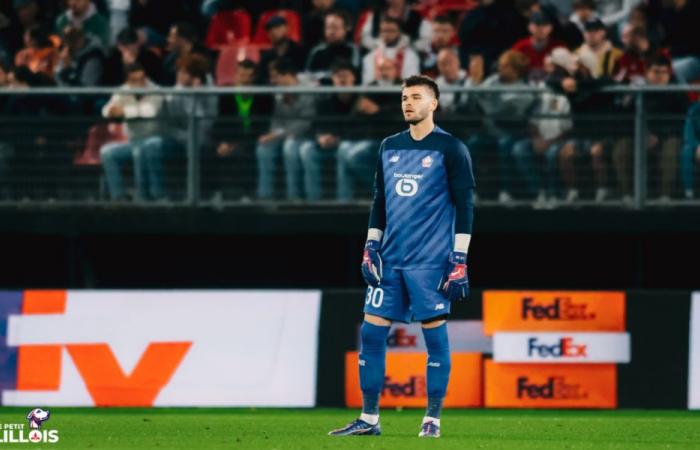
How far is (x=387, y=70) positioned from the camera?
16.0 metres

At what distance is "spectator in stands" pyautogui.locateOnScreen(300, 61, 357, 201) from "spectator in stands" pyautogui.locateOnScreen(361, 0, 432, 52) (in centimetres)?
93

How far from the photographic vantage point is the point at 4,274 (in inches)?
723

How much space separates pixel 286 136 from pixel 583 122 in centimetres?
272

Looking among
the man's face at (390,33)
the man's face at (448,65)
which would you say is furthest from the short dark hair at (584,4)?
the man's face at (390,33)

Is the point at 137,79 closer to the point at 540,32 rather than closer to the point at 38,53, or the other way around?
the point at 38,53

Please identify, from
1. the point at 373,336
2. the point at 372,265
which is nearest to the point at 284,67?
the point at 372,265

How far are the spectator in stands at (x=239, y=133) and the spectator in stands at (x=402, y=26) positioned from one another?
4.46 feet

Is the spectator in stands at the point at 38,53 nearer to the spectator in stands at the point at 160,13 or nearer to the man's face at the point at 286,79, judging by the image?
the spectator in stands at the point at 160,13

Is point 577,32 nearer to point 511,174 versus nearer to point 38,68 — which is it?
point 511,174

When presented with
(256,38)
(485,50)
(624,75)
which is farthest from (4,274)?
(624,75)

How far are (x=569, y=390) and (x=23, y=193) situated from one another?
18.4ft

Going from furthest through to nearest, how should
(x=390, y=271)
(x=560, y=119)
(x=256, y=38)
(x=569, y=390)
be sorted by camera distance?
(x=256, y=38), (x=560, y=119), (x=569, y=390), (x=390, y=271)

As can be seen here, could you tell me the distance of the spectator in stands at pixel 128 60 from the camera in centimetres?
1714

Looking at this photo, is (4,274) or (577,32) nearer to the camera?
(577,32)
